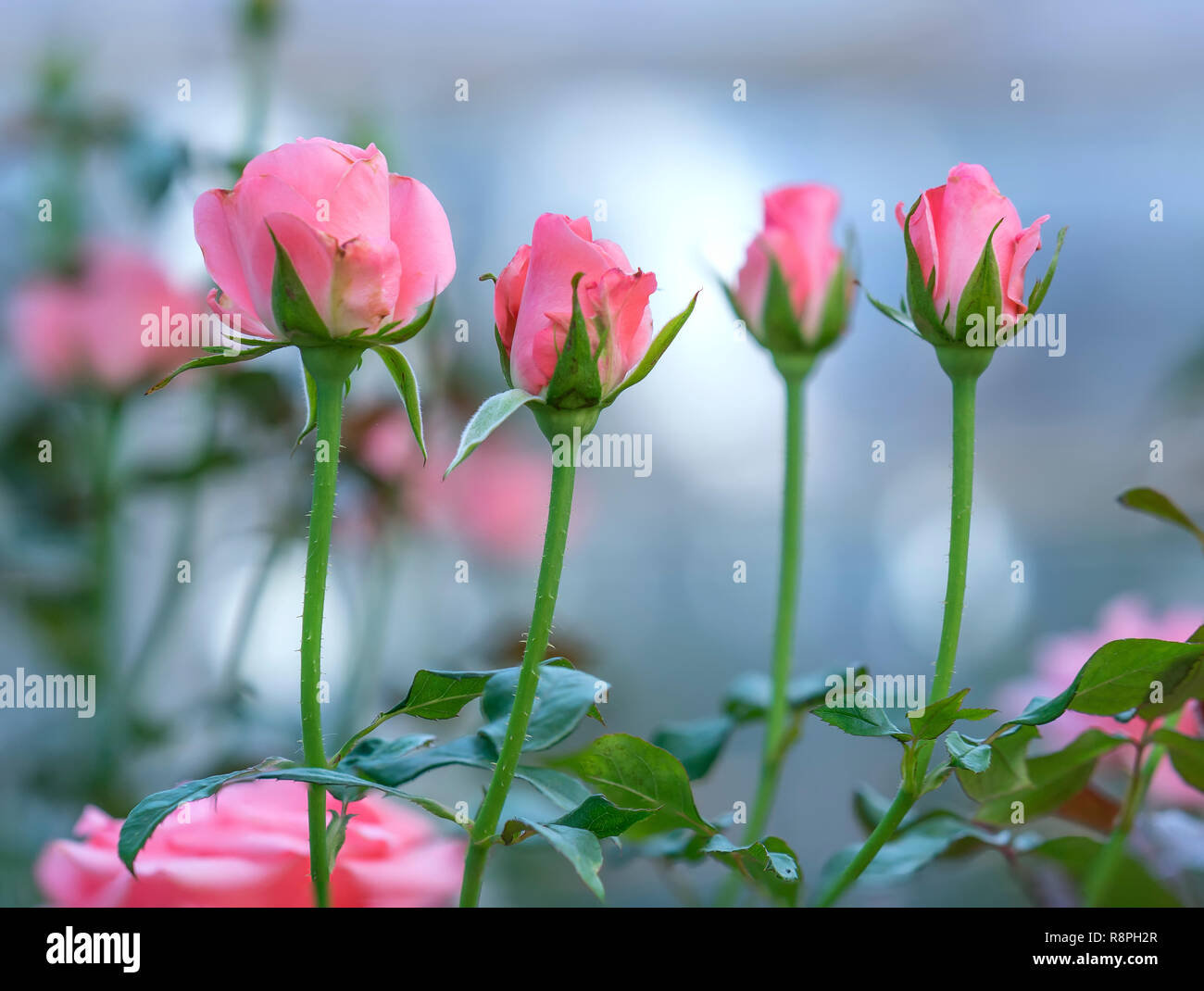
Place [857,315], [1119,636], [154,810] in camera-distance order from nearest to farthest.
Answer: [154,810] < [1119,636] < [857,315]

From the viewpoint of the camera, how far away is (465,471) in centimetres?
49

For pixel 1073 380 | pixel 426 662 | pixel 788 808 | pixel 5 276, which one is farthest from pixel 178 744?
pixel 1073 380

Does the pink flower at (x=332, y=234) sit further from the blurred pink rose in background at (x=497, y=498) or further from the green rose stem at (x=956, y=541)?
the blurred pink rose in background at (x=497, y=498)

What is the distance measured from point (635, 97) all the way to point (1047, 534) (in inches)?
17.1

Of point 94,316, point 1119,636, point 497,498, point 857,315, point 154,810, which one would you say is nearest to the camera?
point 154,810

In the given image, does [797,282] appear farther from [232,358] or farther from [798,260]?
[232,358]

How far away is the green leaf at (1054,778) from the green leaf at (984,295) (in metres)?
0.07

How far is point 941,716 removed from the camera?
13 centimetres

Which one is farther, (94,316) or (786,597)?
(94,316)

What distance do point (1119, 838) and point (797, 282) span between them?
12cm

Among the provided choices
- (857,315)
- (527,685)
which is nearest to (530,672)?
(527,685)

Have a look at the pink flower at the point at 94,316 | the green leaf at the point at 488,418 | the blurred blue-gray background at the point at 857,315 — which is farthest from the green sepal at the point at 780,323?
the blurred blue-gray background at the point at 857,315

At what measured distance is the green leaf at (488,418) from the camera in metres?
0.12
